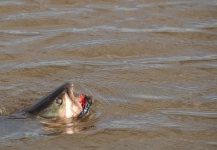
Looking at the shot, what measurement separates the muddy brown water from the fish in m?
0.08

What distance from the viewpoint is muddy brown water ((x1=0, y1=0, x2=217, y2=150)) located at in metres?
5.11

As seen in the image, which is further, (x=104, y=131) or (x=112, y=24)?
(x=112, y=24)

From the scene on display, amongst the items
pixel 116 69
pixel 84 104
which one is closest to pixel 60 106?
pixel 84 104

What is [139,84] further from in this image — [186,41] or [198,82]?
[186,41]

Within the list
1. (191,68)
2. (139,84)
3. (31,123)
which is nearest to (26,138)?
(31,123)

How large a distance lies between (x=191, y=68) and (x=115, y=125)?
155 cm

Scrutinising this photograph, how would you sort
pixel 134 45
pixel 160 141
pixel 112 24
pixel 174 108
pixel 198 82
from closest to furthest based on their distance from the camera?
pixel 160 141 → pixel 174 108 → pixel 198 82 → pixel 134 45 → pixel 112 24

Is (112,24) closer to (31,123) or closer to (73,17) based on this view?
(73,17)

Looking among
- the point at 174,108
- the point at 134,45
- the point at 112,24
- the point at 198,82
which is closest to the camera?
the point at 174,108

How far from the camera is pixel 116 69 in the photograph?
6.57m

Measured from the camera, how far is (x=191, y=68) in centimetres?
656

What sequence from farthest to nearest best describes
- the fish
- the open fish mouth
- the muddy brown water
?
1. the open fish mouth
2. the muddy brown water
3. the fish

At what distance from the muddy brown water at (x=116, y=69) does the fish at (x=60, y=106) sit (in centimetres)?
8

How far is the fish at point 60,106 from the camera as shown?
500 cm
